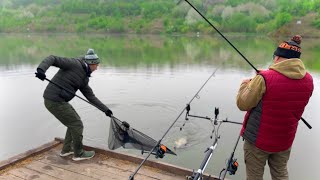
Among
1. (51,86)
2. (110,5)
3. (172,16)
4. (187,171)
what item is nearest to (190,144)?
(187,171)

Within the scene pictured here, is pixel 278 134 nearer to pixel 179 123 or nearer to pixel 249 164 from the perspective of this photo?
pixel 249 164

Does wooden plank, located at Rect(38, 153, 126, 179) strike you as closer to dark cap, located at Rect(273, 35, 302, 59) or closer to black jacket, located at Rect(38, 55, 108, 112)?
black jacket, located at Rect(38, 55, 108, 112)

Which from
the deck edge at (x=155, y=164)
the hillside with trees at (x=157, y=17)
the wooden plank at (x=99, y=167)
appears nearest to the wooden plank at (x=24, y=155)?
the wooden plank at (x=99, y=167)

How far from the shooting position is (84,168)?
441cm

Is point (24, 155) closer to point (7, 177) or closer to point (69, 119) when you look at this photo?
point (7, 177)

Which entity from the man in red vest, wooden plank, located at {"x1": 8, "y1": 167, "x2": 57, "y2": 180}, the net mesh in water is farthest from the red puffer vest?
wooden plank, located at {"x1": 8, "y1": 167, "x2": 57, "y2": 180}

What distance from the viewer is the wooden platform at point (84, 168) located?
4191 millimetres

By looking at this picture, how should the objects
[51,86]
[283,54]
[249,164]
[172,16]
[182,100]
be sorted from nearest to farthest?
[283,54] < [249,164] < [51,86] < [182,100] < [172,16]

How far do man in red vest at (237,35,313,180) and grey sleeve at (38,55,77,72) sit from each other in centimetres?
242

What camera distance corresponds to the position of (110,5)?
309 ft

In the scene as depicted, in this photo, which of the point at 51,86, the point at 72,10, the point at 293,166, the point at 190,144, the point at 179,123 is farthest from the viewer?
the point at 72,10

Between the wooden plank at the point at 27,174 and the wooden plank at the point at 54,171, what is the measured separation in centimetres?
6

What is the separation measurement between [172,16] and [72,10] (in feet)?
101

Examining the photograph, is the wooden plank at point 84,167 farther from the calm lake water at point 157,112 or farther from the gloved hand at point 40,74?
the calm lake water at point 157,112
